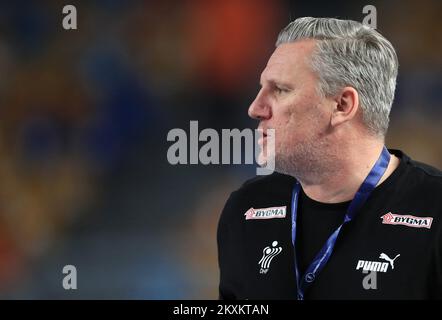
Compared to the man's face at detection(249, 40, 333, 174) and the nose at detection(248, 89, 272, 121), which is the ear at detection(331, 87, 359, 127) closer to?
the man's face at detection(249, 40, 333, 174)

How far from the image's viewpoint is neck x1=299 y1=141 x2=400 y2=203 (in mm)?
2266

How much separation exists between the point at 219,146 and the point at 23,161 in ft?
5.79

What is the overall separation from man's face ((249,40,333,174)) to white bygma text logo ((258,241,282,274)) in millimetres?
289

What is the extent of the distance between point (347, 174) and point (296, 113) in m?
0.28

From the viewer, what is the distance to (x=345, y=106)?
2.29m

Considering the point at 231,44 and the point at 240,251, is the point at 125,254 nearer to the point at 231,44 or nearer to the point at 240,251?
the point at 231,44

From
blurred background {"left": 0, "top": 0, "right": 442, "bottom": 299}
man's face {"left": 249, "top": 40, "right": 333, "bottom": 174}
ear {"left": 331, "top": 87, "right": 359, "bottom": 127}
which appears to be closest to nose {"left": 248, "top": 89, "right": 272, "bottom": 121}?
man's face {"left": 249, "top": 40, "right": 333, "bottom": 174}

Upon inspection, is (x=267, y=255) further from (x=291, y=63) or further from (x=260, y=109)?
(x=291, y=63)

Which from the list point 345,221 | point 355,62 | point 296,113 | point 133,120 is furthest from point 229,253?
point 133,120

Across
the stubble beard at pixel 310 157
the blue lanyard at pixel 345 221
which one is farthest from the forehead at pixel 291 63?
the blue lanyard at pixel 345 221

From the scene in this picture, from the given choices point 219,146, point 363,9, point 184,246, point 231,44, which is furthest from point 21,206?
point 363,9

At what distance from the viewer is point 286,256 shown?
7.57 feet

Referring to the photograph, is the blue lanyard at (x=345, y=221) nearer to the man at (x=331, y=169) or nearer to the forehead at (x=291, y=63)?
the man at (x=331, y=169)

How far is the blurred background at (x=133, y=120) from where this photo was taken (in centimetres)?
518
